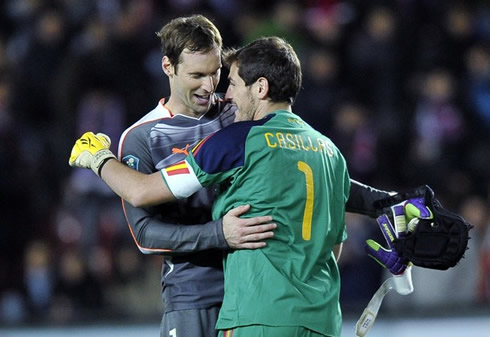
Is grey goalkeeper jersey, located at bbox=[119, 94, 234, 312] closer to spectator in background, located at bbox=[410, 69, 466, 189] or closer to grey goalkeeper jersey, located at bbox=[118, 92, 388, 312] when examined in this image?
grey goalkeeper jersey, located at bbox=[118, 92, 388, 312]

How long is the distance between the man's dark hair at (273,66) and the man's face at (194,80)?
1.14 ft

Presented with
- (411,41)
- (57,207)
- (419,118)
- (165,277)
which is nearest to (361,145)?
(419,118)

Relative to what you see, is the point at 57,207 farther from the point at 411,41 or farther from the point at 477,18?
the point at 477,18

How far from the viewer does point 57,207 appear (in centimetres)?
980

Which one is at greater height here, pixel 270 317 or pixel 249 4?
pixel 249 4

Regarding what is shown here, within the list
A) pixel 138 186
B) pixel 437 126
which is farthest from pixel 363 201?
pixel 437 126

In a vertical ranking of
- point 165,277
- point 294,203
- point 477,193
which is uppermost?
point 294,203

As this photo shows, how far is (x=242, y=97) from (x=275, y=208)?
0.52 m

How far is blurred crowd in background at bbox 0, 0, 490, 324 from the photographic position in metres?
9.27

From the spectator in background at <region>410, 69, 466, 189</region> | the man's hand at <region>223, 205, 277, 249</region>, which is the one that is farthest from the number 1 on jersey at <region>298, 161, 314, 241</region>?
the spectator in background at <region>410, 69, 466, 189</region>

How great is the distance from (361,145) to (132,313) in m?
2.72

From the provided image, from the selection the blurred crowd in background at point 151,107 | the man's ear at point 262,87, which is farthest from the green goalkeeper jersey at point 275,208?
the blurred crowd in background at point 151,107

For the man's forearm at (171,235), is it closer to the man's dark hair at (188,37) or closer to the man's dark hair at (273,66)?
the man's dark hair at (273,66)

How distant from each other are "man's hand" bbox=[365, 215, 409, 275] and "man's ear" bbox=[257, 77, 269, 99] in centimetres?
87
